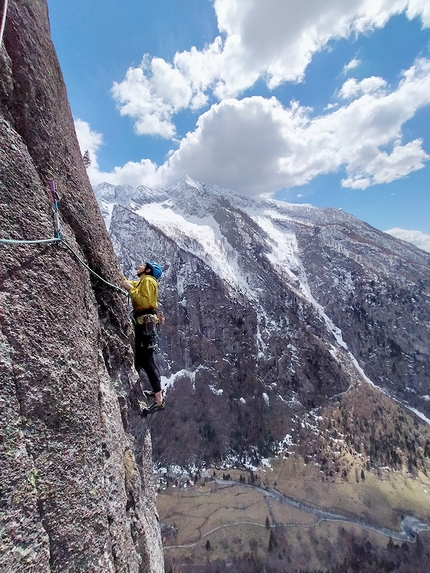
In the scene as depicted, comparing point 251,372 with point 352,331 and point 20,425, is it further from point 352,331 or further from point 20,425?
point 20,425

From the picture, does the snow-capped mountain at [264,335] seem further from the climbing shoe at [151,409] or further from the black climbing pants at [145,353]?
the black climbing pants at [145,353]

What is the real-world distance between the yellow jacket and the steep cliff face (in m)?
0.78

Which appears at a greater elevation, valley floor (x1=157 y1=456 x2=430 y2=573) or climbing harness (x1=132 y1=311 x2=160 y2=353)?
climbing harness (x1=132 y1=311 x2=160 y2=353)

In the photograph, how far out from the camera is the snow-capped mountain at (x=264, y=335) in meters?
136

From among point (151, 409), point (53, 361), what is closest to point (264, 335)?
point (151, 409)

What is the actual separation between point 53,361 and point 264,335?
16017cm

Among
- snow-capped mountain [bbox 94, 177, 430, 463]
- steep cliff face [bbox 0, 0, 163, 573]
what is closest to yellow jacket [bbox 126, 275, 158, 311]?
steep cliff face [bbox 0, 0, 163, 573]

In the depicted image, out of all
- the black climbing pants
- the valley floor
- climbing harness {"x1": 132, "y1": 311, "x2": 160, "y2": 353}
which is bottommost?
the valley floor

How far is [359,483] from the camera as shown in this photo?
329ft

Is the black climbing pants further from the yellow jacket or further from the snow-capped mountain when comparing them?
the snow-capped mountain

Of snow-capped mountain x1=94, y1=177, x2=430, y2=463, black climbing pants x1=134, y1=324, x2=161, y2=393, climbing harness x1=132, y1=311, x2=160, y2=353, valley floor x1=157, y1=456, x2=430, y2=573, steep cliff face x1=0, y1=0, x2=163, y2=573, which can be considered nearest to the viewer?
steep cliff face x1=0, y1=0, x2=163, y2=573

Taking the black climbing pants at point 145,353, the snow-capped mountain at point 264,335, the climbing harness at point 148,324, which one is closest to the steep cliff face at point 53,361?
the climbing harness at point 148,324

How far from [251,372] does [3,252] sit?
504ft

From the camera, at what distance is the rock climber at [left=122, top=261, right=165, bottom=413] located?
8109mm
